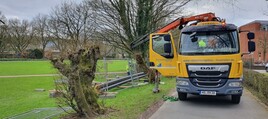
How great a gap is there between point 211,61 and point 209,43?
742 millimetres

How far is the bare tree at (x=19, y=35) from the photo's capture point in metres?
68.3

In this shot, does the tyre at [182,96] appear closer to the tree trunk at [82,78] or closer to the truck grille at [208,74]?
the truck grille at [208,74]

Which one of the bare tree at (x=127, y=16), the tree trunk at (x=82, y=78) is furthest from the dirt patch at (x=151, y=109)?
the bare tree at (x=127, y=16)

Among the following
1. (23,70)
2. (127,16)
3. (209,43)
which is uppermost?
(127,16)

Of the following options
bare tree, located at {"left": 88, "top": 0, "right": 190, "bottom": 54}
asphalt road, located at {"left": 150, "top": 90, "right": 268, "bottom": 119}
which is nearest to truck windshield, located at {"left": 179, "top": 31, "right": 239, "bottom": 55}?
asphalt road, located at {"left": 150, "top": 90, "right": 268, "bottom": 119}

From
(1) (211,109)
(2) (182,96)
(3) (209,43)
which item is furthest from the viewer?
(2) (182,96)

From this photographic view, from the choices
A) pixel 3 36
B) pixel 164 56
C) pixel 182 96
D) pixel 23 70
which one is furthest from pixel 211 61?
pixel 3 36

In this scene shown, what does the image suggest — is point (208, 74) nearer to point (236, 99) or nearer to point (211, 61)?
point (211, 61)

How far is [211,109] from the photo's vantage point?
31.1 feet

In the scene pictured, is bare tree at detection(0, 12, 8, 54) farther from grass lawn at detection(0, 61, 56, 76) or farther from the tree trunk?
the tree trunk

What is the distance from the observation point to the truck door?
38.8 feet

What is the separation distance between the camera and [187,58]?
33.3 ft

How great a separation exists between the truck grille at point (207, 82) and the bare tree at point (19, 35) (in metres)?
64.8

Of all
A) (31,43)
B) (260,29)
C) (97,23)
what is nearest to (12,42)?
(31,43)
